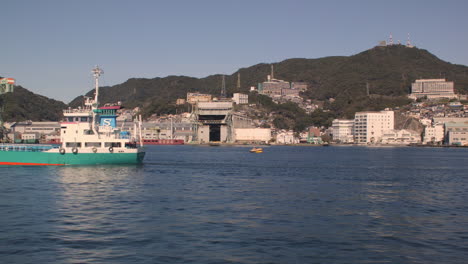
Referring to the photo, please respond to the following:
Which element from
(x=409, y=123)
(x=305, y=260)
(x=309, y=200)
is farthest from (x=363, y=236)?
(x=409, y=123)

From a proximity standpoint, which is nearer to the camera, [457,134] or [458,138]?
[458,138]

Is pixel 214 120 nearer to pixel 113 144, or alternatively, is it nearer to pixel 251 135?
pixel 251 135

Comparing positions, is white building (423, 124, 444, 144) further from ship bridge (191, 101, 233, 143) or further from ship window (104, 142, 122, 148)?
ship window (104, 142, 122, 148)

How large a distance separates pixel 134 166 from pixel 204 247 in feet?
115

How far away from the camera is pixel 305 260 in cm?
1495

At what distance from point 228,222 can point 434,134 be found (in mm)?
167881

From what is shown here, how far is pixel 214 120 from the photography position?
17525cm

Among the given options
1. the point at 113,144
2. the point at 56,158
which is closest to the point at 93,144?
the point at 113,144

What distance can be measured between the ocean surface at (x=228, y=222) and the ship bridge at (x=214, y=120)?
450 feet

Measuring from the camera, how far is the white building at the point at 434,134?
169m

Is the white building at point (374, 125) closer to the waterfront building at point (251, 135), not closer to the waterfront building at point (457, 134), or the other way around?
the waterfront building at point (457, 134)

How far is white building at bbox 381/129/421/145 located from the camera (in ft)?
558

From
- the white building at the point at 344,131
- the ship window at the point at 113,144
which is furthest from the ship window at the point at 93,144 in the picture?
the white building at the point at 344,131

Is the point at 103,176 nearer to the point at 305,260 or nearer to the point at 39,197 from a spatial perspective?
the point at 39,197
